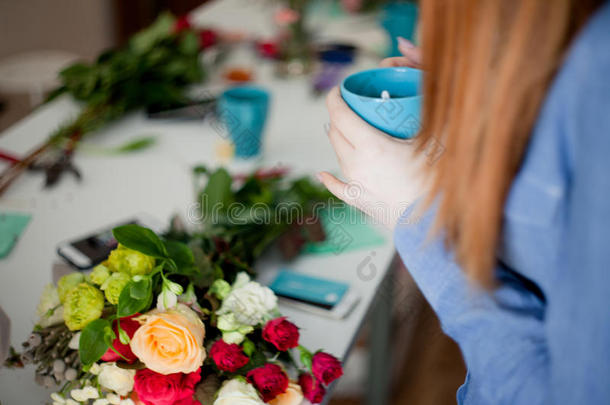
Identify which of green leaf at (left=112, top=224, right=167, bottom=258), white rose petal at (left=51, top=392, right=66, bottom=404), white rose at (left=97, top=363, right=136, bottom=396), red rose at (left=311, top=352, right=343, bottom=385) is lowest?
red rose at (left=311, top=352, right=343, bottom=385)

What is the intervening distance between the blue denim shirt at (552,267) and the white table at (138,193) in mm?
222

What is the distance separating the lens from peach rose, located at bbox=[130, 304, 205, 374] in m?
0.54

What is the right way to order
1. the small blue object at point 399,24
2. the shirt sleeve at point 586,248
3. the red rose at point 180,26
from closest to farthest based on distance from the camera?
1. the shirt sleeve at point 586,248
2. the small blue object at point 399,24
3. the red rose at point 180,26

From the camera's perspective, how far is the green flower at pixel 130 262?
60 centimetres

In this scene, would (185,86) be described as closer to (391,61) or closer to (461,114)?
(391,61)

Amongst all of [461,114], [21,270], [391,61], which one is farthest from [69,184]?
[461,114]

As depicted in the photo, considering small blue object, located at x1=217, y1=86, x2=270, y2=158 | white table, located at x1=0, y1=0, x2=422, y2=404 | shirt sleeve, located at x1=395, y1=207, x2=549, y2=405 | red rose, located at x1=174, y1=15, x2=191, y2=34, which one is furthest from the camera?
red rose, located at x1=174, y1=15, x2=191, y2=34

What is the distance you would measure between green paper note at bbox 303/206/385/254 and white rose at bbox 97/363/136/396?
1.28 feet

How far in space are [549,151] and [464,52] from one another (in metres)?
0.10

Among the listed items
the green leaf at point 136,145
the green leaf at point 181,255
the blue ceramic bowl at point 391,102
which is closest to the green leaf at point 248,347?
the green leaf at point 181,255

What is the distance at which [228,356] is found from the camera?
1.84 ft

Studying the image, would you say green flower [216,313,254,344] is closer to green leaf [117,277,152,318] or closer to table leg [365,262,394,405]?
green leaf [117,277,152,318]

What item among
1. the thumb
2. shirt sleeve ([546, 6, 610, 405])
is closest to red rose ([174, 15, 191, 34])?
the thumb

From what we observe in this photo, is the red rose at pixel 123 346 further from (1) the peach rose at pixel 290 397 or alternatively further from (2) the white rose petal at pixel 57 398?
(1) the peach rose at pixel 290 397
